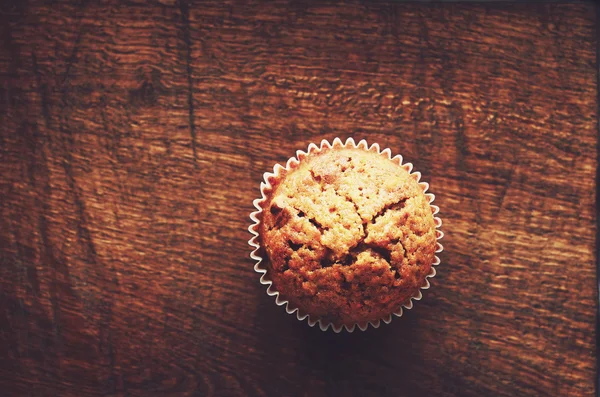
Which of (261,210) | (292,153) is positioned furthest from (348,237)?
(292,153)

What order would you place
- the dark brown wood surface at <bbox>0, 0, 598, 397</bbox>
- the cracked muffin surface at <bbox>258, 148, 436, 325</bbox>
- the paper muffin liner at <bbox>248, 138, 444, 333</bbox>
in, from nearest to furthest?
the cracked muffin surface at <bbox>258, 148, 436, 325</bbox> < the paper muffin liner at <bbox>248, 138, 444, 333</bbox> < the dark brown wood surface at <bbox>0, 0, 598, 397</bbox>

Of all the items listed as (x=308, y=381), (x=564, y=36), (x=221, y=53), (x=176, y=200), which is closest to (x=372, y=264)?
(x=308, y=381)

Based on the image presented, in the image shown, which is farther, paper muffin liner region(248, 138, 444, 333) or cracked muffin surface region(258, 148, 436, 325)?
paper muffin liner region(248, 138, 444, 333)

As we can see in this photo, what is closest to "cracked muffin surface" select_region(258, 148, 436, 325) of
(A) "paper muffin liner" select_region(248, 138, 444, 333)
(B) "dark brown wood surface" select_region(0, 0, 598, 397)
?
(A) "paper muffin liner" select_region(248, 138, 444, 333)

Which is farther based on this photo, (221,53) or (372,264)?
(221,53)

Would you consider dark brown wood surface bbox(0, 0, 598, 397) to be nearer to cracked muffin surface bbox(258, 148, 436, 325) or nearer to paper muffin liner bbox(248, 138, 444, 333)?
paper muffin liner bbox(248, 138, 444, 333)

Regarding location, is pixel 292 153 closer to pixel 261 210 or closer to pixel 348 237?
pixel 261 210

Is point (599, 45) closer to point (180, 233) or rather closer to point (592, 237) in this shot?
point (592, 237)
